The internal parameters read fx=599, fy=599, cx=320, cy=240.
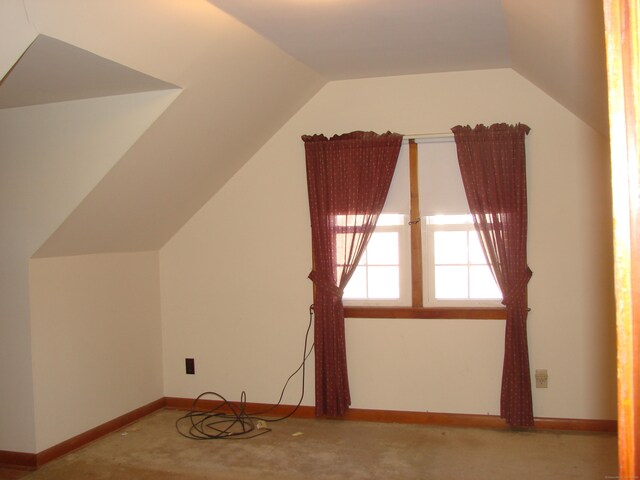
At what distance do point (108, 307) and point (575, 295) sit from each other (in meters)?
3.28

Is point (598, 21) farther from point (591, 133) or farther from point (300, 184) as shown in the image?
point (300, 184)

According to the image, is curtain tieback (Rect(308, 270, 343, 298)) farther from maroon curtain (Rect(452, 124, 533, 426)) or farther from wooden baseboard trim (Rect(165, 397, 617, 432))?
maroon curtain (Rect(452, 124, 533, 426))

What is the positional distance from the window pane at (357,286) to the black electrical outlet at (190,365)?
1.37 m

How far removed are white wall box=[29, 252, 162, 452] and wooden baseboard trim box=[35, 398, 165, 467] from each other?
35mm

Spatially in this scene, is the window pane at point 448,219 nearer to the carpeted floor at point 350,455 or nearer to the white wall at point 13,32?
the carpeted floor at point 350,455

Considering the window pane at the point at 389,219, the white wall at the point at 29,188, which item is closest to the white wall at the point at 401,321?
the window pane at the point at 389,219

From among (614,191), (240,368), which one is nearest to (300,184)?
(240,368)

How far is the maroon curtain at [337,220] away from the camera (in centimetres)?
432

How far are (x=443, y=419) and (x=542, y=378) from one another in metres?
0.75

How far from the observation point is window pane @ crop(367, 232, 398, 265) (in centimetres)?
443

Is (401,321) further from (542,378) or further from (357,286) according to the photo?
(542,378)

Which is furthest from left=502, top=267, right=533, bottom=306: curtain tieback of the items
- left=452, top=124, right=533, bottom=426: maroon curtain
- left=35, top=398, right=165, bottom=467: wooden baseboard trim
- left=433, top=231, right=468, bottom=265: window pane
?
left=35, top=398, right=165, bottom=467: wooden baseboard trim

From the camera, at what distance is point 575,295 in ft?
13.4

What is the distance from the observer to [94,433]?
409 cm
